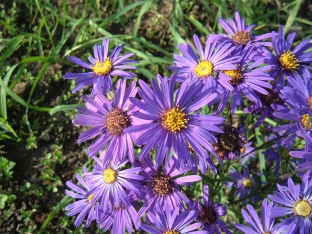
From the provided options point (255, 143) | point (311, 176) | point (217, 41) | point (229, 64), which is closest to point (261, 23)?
point (255, 143)

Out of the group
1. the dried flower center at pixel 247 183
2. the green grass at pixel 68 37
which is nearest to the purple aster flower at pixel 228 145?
the dried flower center at pixel 247 183

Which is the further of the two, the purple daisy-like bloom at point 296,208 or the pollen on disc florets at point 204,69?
the pollen on disc florets at point 204,69

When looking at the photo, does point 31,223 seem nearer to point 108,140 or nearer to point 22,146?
point 22,146

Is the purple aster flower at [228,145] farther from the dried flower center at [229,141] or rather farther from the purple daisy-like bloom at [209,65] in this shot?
the purple daisy-like bloom at [209,65]

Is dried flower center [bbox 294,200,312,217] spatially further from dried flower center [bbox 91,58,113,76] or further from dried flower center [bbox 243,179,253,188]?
dried flower center [bbox 91,58,113,76]

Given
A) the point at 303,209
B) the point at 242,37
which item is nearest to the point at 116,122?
the point at 242,37

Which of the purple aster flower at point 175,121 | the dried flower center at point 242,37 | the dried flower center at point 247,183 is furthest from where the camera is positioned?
the dried flower center at point 247,183

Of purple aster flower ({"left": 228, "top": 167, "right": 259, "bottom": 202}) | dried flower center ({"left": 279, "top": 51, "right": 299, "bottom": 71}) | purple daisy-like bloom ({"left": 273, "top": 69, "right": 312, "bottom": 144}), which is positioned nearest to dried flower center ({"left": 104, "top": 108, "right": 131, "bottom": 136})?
purple daisy-like bloom ({"left": 273, "top": 69, "right": 312, "bottom": 144})
